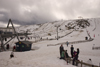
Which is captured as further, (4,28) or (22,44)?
(4,28)

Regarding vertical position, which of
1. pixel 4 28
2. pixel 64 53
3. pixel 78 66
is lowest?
pixel 78 66

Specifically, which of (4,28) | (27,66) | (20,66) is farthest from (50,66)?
(4,28)

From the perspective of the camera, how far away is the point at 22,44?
63.9ft

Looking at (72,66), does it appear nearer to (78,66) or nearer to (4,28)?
(78,66)

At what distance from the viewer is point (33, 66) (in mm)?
7305

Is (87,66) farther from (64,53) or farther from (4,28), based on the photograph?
(4,28)

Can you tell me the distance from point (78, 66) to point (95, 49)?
38.5 feet

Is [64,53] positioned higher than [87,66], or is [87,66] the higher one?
[64,53]

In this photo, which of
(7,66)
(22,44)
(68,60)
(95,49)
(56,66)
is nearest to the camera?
(7,66)

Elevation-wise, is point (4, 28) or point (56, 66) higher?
point (4, 28)

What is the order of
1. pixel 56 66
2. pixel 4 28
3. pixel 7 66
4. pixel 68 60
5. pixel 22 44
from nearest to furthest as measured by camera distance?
pixel 7 66 → pixel 56 66 → pixel 68 60 → pixel 22 44 → pixel 4 28

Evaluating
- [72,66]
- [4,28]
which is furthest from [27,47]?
[72,66]

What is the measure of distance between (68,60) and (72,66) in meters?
1.13

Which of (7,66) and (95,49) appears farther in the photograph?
(95,49)
